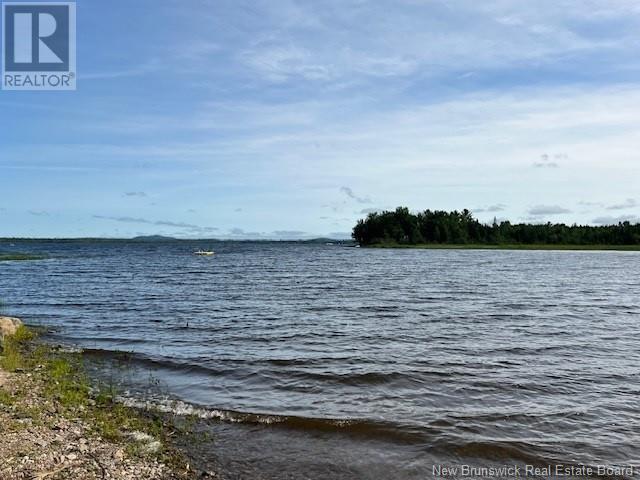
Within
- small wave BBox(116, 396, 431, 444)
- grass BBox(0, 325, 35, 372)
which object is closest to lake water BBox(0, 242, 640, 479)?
small wave BBox(116, 396, 431, 444)

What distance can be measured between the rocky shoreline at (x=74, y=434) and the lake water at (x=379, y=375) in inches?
42.4

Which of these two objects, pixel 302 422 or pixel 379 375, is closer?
pixel 302 422

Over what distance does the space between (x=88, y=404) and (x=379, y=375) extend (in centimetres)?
890

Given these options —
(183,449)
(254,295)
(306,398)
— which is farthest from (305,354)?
(254,295)

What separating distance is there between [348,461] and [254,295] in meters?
30.9

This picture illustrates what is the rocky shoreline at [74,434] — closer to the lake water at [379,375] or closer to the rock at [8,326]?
the lake water at [379,375]

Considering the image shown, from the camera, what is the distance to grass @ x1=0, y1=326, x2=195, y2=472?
10.9m

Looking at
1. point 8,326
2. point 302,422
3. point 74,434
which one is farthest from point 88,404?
point 8,326

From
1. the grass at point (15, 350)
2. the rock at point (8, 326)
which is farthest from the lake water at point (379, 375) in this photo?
the rock at point (8, 326)

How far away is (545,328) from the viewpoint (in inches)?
1041

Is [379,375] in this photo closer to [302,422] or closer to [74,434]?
[302,422]

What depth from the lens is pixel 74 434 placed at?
1073 centimetres

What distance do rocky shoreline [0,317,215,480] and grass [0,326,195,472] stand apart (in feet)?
0.06

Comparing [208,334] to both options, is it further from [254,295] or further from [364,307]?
[254,295]
